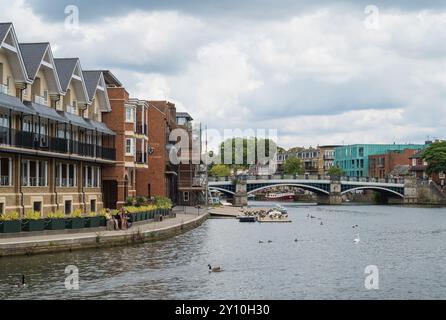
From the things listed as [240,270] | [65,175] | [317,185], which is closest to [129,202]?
[65,175]

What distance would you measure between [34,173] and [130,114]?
19.8 metres

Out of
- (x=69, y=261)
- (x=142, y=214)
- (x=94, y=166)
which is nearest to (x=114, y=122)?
(x=94, y=166)

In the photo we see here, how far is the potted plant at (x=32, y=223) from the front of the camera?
48.2 m

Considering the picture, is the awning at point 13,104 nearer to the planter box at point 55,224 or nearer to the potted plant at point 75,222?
the potted plant at point 75,222

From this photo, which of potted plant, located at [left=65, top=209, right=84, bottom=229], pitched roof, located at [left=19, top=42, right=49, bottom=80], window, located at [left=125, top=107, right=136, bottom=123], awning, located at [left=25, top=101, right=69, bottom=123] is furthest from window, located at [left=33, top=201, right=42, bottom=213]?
window, located at [left=125, top=107, right=136, bottom=123]

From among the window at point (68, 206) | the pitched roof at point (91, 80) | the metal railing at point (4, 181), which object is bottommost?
the window at point (68, 206)

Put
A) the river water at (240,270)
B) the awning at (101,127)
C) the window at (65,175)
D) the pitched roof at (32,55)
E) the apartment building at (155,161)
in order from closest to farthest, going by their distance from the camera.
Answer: the river water at (240,270) → the pitched roof at (32,55) → the window at (65,175) → the awning at (101,127) → the apartment building at (155,161)

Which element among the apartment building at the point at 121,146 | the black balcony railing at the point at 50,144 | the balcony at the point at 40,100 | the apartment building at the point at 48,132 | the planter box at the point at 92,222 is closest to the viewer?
the planter box at the point at 92,222

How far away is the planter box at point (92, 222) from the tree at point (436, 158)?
12531 cm

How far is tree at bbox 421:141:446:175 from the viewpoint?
16788 cm

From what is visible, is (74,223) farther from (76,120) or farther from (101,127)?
(101,127)

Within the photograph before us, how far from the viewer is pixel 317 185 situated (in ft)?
540

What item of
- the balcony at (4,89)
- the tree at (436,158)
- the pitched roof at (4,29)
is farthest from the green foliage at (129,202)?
the tree at (436,158)
